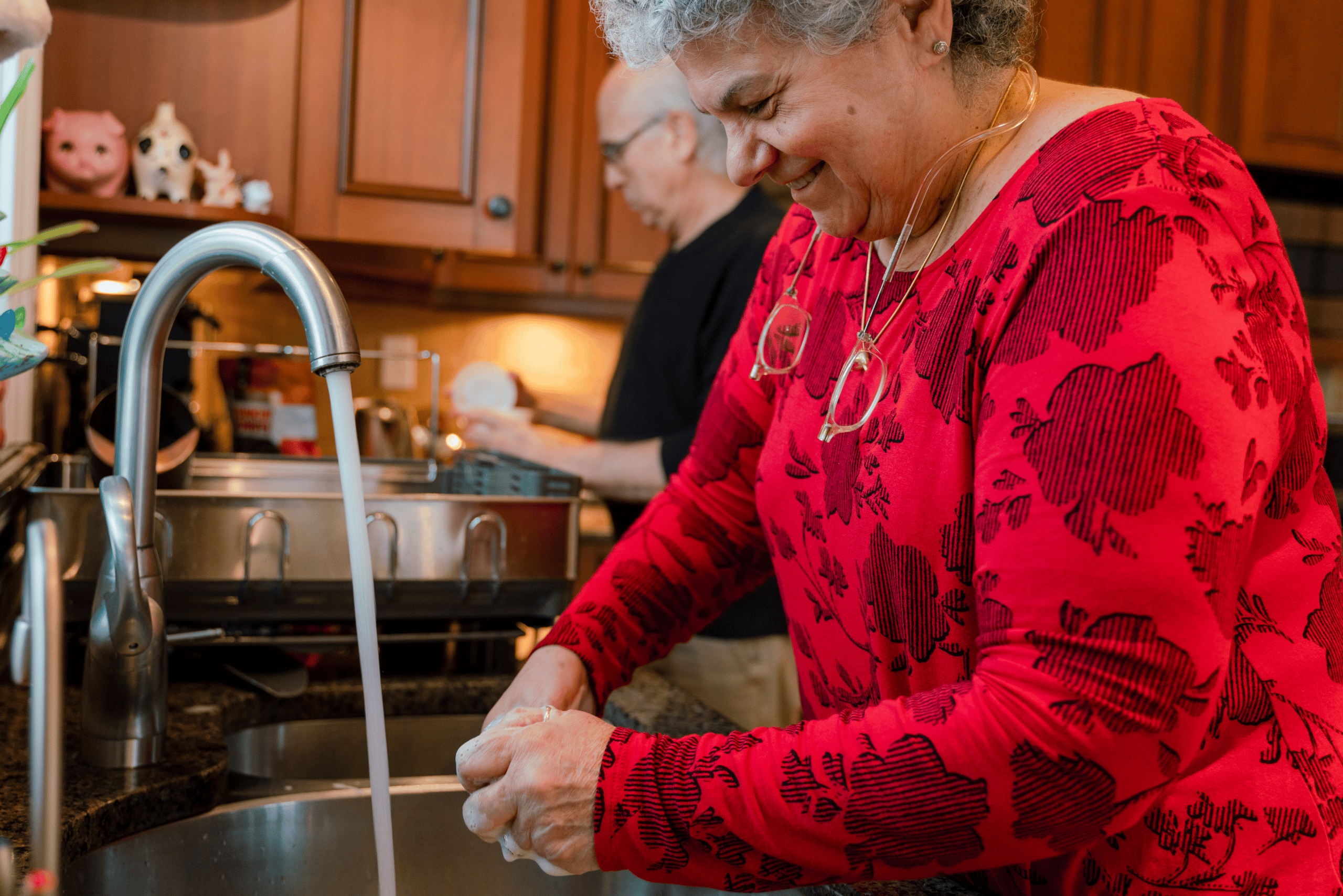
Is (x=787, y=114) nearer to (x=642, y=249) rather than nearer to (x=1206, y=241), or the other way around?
(x=1206, y=241)

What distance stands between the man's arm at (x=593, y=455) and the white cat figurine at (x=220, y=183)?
506 mm

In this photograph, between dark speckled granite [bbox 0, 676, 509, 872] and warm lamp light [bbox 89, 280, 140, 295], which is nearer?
dark speckled granite [bbox 0, 676, 509, 872]

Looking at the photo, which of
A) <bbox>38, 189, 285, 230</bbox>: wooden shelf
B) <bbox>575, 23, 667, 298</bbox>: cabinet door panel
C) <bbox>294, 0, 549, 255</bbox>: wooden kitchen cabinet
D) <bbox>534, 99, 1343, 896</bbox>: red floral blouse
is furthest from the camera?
<bbox>575, 23, 667, 298</bbox>: cabinet door panel

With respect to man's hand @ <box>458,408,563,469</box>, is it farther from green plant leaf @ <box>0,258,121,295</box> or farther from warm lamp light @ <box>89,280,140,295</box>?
green plant leaf @ <box>0,258,121,295</box>

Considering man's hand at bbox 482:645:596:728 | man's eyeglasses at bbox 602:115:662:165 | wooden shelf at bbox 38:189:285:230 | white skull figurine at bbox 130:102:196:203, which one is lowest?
man's hand at bbox 482:645:596:728

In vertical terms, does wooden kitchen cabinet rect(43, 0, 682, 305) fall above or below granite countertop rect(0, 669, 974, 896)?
above

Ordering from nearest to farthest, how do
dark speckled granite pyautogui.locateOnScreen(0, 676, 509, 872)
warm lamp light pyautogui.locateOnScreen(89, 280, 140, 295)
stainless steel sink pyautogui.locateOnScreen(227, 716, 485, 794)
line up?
1. dark speckled granite pyautogui.locateOnScreen(0, 676, 509, 872)
2. stainless steel sink pyautogui.locateOnScreen(227, 716, 485, 794)
3. warm lamp light pyautogui.locateOnScreen(89, 280, 140, 295)

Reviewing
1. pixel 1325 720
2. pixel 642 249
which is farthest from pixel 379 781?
pixel 642 249

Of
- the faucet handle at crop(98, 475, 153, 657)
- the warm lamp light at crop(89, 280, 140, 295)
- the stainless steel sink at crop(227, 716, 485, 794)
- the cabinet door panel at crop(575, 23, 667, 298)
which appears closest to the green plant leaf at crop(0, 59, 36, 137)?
the faucet handle at crop(98, 475, 153, 657)

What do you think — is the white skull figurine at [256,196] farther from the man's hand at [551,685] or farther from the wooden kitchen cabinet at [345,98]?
the man's hand at [551,685]

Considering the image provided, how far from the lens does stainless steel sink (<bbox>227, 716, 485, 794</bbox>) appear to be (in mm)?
987

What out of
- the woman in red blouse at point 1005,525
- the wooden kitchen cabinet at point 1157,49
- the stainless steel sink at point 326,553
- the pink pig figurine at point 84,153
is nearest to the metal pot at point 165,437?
the stainless steel sink at point 326,553

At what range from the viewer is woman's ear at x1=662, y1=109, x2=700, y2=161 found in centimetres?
179

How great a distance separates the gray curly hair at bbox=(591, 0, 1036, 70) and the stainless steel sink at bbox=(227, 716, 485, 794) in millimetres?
619
